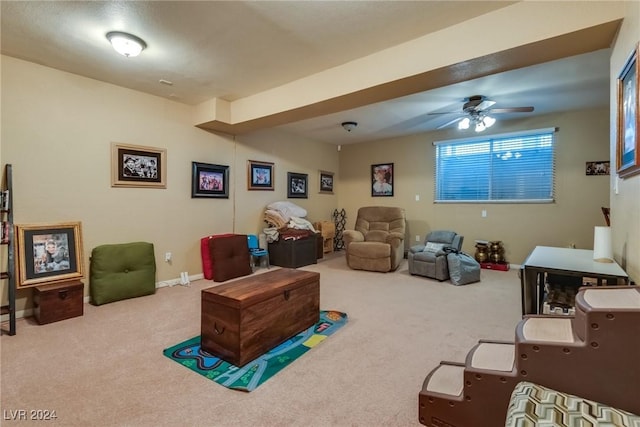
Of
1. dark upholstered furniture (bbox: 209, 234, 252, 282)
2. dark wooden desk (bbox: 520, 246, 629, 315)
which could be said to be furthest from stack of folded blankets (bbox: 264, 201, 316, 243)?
dark wooden desk (bbox: 520, 246, 629, 315)

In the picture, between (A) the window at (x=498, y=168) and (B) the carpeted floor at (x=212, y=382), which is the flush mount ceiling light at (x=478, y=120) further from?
(B) the carpeted floor at (x=212, y=382)

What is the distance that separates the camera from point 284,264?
201 inches

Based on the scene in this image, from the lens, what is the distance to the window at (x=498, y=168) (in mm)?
4801

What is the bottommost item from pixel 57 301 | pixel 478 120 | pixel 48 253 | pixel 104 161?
pixel 57 301

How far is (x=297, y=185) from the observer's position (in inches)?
237

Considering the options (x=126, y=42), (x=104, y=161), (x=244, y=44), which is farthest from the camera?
(x=104, y=161)

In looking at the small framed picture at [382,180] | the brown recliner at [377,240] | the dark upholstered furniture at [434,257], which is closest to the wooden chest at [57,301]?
the brown recliner at [377,240]

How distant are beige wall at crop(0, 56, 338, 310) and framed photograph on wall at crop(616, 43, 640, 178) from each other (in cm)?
440

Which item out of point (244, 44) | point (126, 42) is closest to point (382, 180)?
point (244, 44)

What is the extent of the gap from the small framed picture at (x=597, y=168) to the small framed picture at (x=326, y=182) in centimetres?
448

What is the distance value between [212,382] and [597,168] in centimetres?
563

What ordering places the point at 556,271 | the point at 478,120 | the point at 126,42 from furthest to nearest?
the point at 478,120 < the point at 126,42 < the point at 556,271

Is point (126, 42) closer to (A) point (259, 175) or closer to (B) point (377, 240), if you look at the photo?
(A) point (259, 175)

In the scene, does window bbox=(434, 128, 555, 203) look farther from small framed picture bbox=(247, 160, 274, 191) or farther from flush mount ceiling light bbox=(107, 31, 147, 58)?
flush mount ceiling light bbox=(107, 31, 147, 58)
